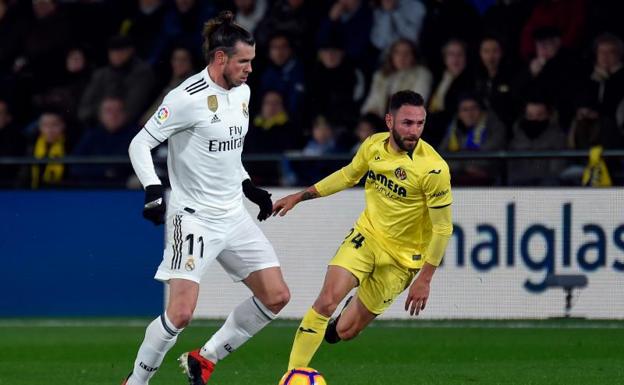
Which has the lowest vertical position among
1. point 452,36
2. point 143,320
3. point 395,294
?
point 143,320

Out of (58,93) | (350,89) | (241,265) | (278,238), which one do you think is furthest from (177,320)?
(58,93)

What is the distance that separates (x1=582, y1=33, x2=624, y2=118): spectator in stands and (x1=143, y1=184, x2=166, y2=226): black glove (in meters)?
6.49

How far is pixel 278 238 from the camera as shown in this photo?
1230 cm

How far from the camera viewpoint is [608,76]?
42.1ft

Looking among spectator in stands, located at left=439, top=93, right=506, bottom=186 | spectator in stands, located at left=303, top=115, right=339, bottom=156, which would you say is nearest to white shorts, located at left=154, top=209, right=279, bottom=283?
spectator in stands, located at left=439, top=93, right=506, bottom=186

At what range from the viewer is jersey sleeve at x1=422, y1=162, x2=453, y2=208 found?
8.12 m

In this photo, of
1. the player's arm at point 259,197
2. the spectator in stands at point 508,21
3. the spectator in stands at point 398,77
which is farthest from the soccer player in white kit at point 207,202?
the spectator in stands at point 508,21

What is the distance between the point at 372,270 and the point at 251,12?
6.94 metres

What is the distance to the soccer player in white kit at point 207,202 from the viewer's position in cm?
761

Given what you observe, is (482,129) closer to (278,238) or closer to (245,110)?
(278,238)

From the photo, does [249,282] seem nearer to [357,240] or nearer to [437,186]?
[357,240]

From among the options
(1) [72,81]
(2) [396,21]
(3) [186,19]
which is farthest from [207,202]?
(1) [72,81]

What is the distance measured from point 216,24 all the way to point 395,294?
84.1 inches

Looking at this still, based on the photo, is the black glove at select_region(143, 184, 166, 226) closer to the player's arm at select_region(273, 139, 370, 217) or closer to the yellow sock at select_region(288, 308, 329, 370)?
the yellow sock at select_region(288, 308, 329, 370)
